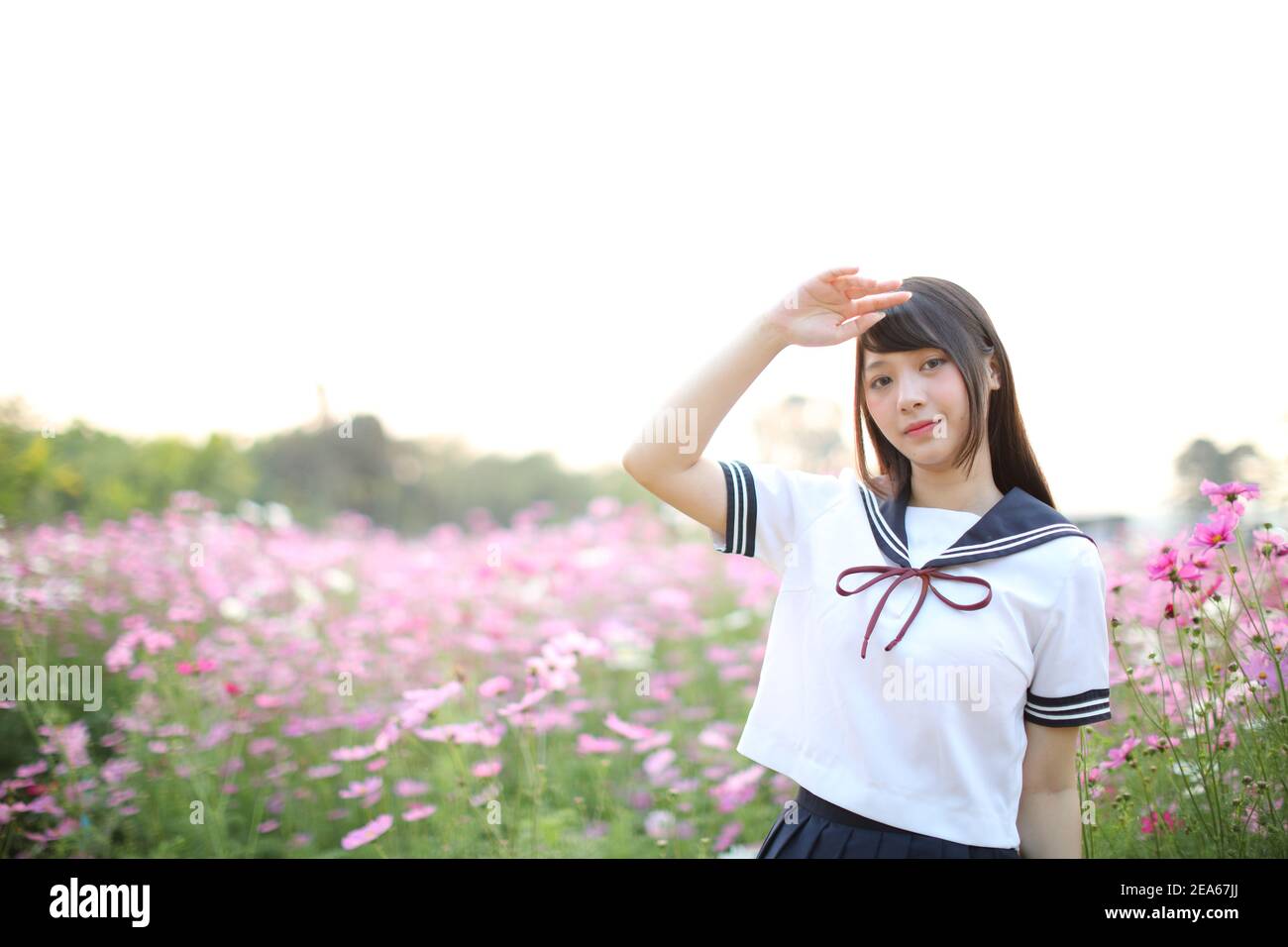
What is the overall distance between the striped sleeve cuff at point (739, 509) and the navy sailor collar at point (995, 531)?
0.19 metres

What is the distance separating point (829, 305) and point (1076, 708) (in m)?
0.64

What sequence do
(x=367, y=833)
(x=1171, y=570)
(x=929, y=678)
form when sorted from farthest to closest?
(x=367, y=833) < (x=1171, y=570) < (x=929, y=678)

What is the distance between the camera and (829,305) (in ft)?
4.11

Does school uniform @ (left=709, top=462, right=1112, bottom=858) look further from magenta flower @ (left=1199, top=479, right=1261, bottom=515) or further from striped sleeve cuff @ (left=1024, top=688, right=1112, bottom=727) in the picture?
magenta flower @ (left=1199, top=479, right=1261, bottom=515)

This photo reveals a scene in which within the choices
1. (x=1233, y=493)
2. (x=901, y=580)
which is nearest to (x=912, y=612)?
(x=901, y=580)

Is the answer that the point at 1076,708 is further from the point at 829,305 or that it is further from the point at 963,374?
the point at 829,305

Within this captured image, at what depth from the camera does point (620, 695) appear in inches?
107

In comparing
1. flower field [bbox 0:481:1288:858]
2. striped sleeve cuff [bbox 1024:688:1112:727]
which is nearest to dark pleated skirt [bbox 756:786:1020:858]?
striped sleeve cuff [bbox 1024:688:1112:727]

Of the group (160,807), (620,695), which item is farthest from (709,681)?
(160,807)

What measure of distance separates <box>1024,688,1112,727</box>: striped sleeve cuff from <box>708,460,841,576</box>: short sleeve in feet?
1.31

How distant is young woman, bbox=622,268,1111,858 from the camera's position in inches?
47.8

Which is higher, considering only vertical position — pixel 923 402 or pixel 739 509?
pixel 923 402

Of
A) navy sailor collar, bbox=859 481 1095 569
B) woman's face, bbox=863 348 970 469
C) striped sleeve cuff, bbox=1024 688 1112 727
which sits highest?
woman's face, bbox=863 348 970 469

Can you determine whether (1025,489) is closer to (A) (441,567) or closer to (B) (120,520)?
(A) (441,567)
